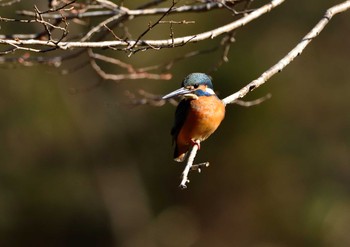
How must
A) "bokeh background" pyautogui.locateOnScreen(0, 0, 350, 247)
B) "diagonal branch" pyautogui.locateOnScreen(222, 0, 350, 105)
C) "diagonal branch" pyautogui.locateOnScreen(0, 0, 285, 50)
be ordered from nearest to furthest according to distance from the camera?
"diagonal branch" pyautogui.locateOnScreen(0, 0, 285, 50) → "diagonal branch" pyautogui.locateOnScreen(222, 0, 350, 105) → "bokeh background" pyautogui.locateOnScreen(0, 0, 350, 247)

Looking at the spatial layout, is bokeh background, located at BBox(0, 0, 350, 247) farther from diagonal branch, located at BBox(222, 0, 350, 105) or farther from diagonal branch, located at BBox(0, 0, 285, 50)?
diagonal branch, located at BBox(222, 0, 350, 105)

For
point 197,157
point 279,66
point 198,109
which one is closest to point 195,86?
point 198,109

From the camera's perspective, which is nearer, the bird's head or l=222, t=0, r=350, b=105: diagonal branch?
l=222, t=0, r=350, b=105: diagonal branch

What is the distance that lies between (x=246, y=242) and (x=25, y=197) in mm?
3342

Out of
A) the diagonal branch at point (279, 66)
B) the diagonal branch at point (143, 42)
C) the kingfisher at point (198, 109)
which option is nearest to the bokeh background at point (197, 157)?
the kingfisher at point (198, 109)

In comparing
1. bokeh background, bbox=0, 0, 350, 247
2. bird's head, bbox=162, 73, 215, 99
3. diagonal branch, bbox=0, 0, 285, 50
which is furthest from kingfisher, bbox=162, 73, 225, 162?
bokeh background, bbox=0, 0, 350, 247

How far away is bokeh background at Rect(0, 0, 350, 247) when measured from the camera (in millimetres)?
9180

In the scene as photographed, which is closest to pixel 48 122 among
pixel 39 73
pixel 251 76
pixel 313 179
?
pixel 39 73

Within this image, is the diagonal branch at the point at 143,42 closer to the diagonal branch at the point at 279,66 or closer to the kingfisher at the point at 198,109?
the diagonal branch at the point at 279,66

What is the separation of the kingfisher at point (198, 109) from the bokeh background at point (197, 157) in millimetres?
4218

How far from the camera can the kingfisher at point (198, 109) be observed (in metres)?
4.03

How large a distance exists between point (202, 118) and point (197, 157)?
508 centimetres

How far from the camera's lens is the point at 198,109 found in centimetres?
411

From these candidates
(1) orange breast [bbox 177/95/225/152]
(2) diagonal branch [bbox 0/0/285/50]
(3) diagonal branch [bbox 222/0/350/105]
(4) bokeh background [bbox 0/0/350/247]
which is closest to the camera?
(2) diagonal branch [bbox 0/0/285/50]
